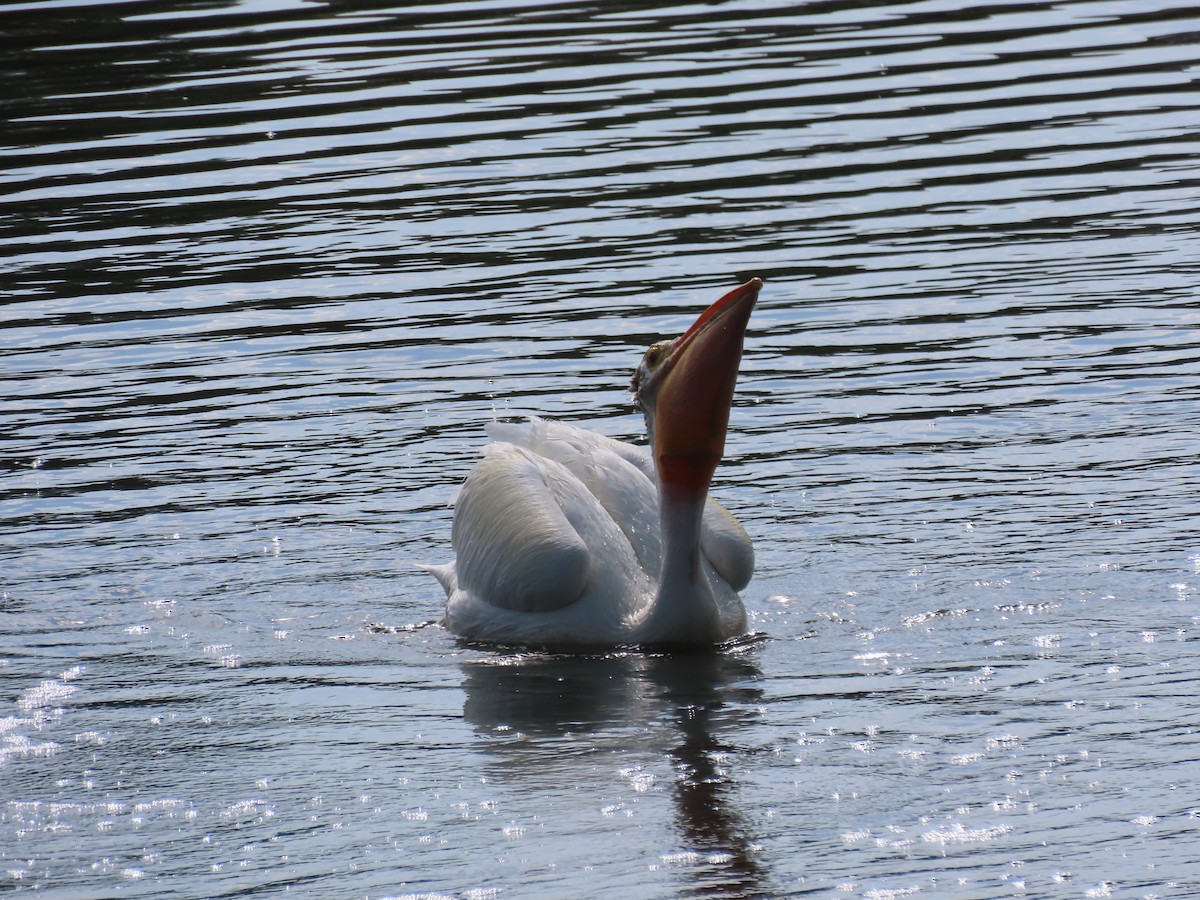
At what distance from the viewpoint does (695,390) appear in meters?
5.76

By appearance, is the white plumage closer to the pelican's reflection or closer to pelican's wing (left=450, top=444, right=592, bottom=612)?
pelican's wing (left=450, top=444, right=592, bottom=612)

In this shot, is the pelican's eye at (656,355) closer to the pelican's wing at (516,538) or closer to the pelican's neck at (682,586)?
the pelican's neck at (682,586)

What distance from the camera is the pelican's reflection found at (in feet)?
15.0

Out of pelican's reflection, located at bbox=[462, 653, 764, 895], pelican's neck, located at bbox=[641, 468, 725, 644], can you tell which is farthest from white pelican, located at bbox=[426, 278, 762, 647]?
pelican's reflection, located at bbox=[462, 653, 764, 895]

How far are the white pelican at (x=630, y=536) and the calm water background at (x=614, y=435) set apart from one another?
0.14 meters

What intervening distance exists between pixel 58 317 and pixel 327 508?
11.2 feet

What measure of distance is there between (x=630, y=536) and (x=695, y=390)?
89cm

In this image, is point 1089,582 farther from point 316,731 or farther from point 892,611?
point 316,731

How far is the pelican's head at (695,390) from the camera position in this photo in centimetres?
566

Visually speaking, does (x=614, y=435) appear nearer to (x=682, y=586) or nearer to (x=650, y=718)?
(x=682, y=586)

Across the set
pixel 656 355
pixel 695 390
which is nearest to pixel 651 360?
pixel 656 355

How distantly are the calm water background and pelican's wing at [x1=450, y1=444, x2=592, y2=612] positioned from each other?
0.71ft

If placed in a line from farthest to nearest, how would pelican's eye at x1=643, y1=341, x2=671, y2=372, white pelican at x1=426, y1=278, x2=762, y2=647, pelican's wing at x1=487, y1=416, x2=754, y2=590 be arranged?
1. pelican's wing at x1=487, y1=416, x2=754, y2=590
2. pelican's eye at x1=643, y1=341, x2=671, y2=372
3. white pelican at x1=426, y1=278, x2=762, y2=647

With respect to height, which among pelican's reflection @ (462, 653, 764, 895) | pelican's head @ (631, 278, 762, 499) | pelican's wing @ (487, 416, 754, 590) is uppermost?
pelican's head @ (631, 278, 762, 499)
